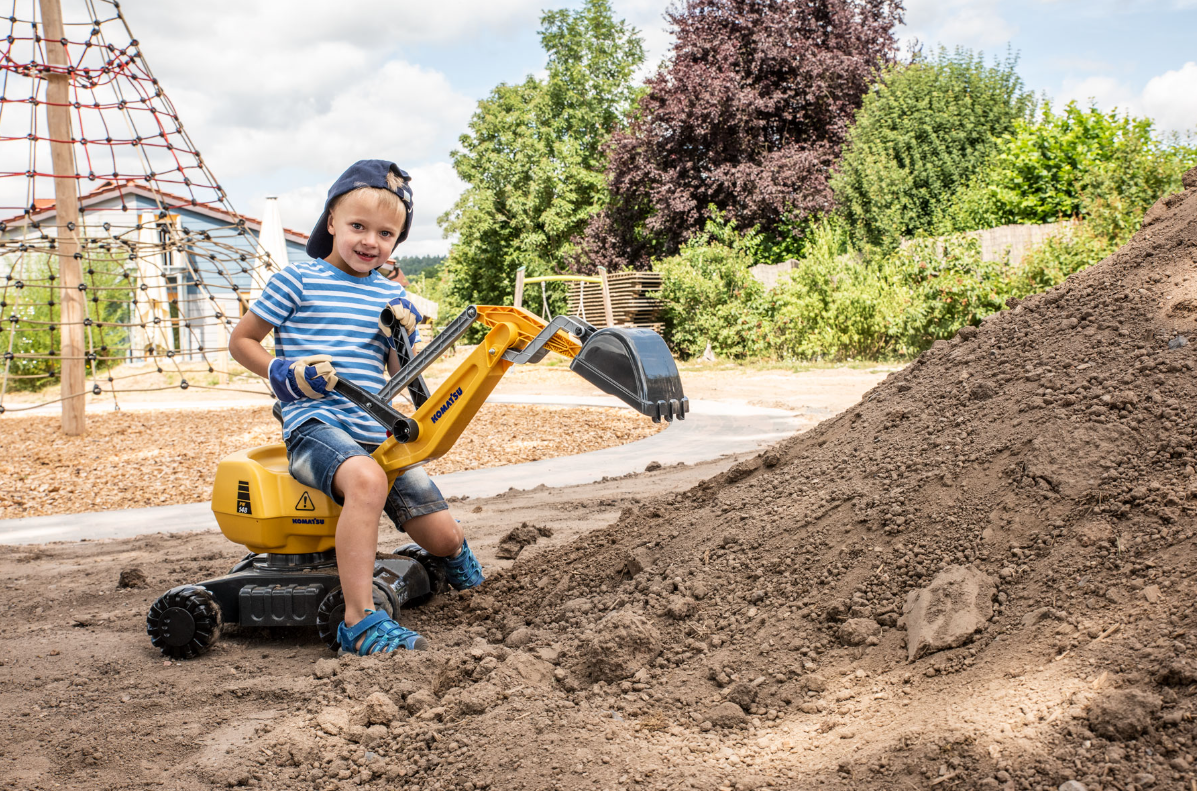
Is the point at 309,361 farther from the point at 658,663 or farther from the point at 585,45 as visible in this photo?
the point at 585,45

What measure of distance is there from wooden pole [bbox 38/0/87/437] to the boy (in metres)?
6.56

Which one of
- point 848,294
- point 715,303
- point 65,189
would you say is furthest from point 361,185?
point 715,303

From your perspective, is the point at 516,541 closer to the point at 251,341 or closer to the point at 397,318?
the point at 397,318

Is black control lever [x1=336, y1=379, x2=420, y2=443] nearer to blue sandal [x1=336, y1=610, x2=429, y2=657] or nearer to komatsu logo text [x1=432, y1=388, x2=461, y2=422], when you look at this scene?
komatsu logo text [x1=432, y1=388, x2=461, y2=422]

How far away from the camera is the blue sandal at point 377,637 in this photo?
2.62 m

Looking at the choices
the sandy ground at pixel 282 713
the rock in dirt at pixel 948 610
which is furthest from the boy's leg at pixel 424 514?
the rock in dirt at pixel 948 610

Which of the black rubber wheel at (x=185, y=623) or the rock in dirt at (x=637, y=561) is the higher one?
the rock in dirt at (x=637, y=561)

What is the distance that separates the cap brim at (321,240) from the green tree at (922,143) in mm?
16875

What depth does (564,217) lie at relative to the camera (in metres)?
28.1

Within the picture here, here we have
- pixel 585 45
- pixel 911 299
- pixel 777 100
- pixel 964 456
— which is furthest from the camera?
pixel 585 45

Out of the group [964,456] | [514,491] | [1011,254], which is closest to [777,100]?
[1011,254]

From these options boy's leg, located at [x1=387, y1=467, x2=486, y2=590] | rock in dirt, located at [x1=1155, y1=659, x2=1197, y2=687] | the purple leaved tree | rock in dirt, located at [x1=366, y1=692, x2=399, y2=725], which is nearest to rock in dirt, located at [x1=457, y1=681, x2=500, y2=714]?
rock in dirt, located at [x1=366, y1=692, x2=399, y2=725]

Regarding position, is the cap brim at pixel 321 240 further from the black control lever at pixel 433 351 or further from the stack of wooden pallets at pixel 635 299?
the stack of wooden pallets at pixel 635 299

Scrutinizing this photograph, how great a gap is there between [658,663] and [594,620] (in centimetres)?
41
